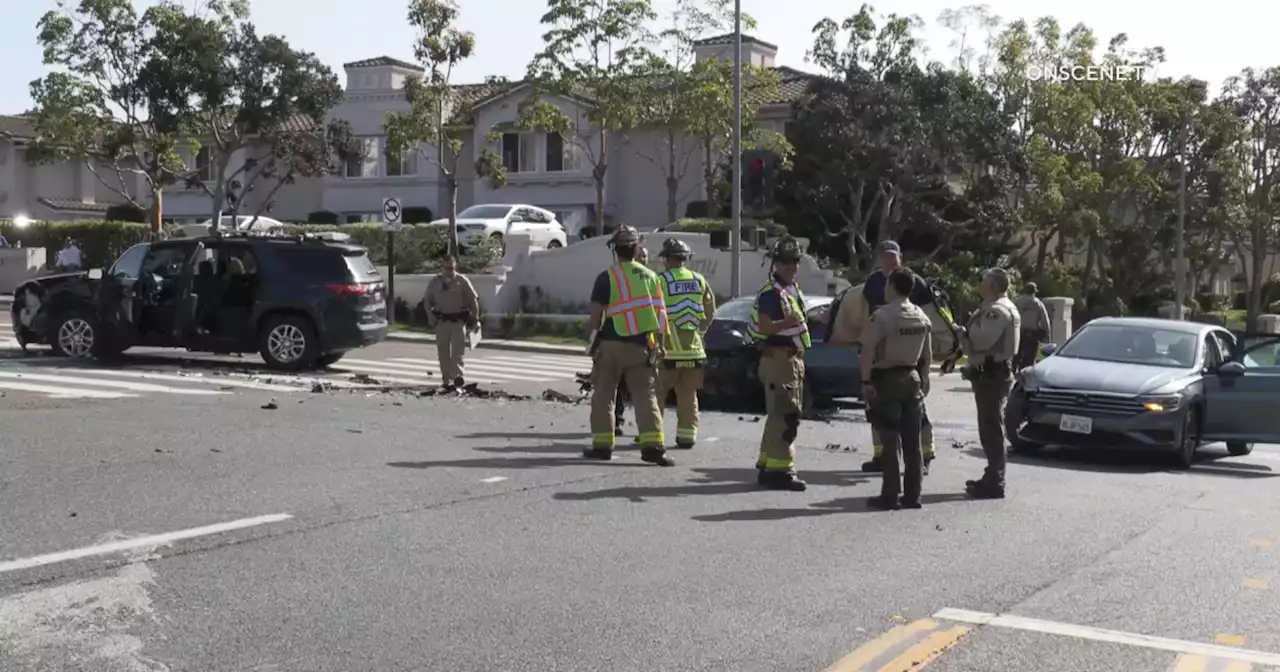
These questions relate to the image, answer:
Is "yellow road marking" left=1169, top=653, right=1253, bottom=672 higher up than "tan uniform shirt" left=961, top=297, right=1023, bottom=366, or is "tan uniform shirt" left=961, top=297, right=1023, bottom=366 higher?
"tan uniform shirt" left=961, top=297, right=1023, bottom=366

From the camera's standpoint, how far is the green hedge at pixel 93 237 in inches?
1660

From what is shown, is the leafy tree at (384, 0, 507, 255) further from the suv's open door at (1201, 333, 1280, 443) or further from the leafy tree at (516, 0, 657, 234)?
the suv's open door at (1201, 333, 1280, 443)

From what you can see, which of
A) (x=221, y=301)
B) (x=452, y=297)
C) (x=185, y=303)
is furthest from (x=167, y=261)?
(x=452, y=297)

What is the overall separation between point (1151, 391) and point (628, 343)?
5.52m

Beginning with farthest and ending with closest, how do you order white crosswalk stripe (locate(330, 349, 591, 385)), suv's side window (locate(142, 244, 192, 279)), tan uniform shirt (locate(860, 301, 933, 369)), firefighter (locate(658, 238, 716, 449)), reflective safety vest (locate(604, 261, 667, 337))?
white crosswalk stripe (locate(330, 349, 591, 385)) < suv's side window (locate(142, 244, 192, 279)) < firefighter (locate(658, 238, 716, 449)) < reflective safety vest (locate(604, 261, 667, 337)) < tan uniform shirt (locate(860, 301, 933, 369))

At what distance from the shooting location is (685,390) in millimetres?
12641

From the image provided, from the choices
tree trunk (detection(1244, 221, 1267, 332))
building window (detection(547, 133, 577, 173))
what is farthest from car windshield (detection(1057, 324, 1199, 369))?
building window (detection(547, 133, 577, 173))

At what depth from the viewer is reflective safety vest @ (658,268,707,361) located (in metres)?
12.5

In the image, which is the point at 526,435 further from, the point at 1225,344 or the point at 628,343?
the point at 1225,344

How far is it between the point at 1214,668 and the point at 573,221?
138 ft

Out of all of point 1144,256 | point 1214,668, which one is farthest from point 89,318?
point 1144,256

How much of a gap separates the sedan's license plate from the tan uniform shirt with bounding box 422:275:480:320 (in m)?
6.95

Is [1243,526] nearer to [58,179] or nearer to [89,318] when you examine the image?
[89,318]

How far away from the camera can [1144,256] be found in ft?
151
